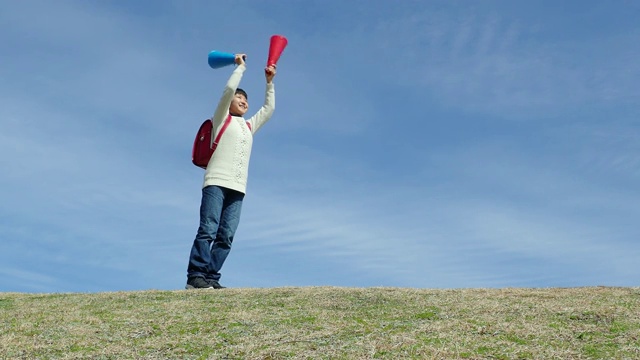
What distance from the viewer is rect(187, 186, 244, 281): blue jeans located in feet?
38.6

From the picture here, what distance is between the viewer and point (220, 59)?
40.1 feet

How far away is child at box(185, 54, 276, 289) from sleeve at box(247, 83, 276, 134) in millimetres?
365

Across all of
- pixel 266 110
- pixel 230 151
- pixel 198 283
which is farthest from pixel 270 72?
pixel 198 283

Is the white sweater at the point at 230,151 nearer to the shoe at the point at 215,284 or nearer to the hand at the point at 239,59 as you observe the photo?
the hand at the point at 239,59

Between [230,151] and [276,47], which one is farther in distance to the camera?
[276,47]

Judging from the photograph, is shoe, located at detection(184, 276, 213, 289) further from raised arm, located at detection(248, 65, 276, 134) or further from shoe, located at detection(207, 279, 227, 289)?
raised arm, located at detection(248, 65, 276, 134)

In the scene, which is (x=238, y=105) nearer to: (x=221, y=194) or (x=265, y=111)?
(x=265, y=111)

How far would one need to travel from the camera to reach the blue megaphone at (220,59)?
1211 centimetres

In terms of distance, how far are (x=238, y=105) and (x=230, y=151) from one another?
970 mm

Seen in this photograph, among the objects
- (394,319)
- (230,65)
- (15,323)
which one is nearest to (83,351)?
(15,323)

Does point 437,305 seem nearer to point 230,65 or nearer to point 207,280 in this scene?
point 207,280

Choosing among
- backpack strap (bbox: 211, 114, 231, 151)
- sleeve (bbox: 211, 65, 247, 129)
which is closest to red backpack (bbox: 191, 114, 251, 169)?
backpack strap (bbox: 211, 114, 231, 151)

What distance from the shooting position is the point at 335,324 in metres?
8.04

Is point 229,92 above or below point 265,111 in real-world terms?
below
